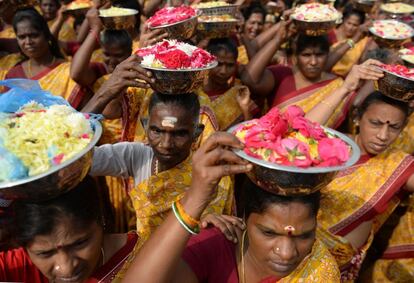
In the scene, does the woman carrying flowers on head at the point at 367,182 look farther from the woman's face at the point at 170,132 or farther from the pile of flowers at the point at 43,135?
the pile of flowers at the point at 43,135

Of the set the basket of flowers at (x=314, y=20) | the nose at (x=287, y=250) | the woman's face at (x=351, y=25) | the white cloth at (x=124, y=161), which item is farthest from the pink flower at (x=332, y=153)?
the woman's face at (x=351, y=25)

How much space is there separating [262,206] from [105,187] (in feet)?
7.75

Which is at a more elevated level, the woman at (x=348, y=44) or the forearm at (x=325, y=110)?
the forearm at (x=325, y=110)

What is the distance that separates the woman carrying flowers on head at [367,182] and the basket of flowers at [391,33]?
2.28 metres

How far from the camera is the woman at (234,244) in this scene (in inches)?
53.5

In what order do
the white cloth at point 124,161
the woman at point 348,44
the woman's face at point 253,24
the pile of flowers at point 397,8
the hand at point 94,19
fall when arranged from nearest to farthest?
the white cloth at point 124,161
the hand at point 94,19
the woman at point 348,44
the woman's face at point 253,24
the pile of flowers at point 397,8

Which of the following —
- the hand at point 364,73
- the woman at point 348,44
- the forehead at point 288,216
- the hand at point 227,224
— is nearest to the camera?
the forehead at point 288,216

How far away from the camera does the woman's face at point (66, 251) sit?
1.57 meters

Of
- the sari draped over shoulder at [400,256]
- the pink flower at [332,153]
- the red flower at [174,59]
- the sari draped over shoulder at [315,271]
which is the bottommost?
the sari draped over shoulder at [400,256]

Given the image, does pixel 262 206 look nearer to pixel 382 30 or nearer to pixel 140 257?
pixel 140 257

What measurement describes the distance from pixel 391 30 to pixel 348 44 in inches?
21.5

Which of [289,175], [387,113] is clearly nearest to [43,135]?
[289,175]

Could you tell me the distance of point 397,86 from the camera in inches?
102

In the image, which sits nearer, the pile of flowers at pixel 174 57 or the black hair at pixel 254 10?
the pile of flowers at pixel 174 57
